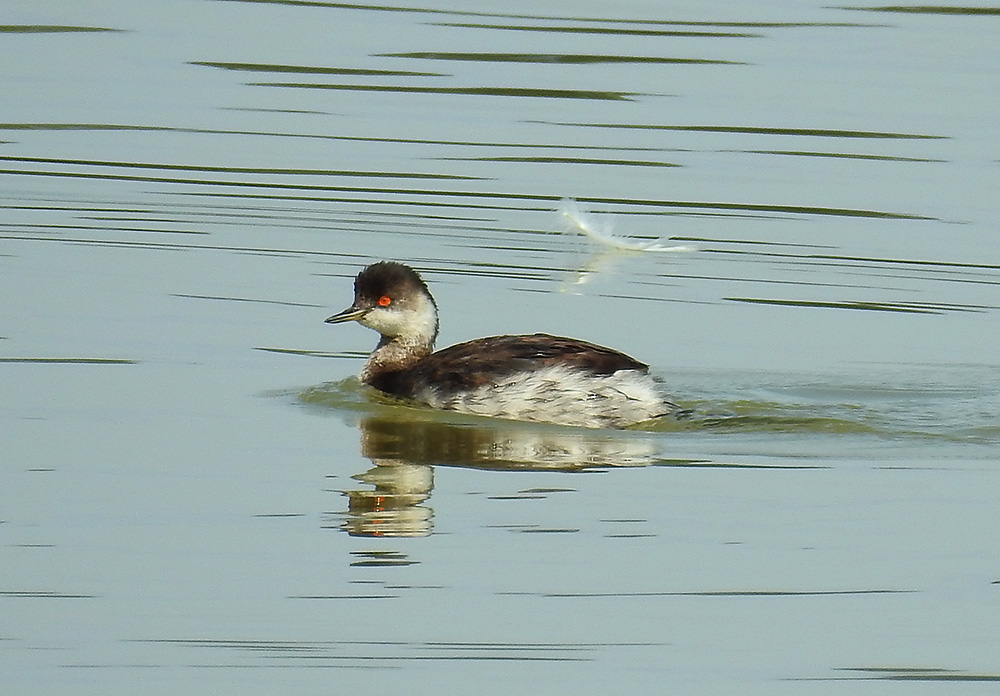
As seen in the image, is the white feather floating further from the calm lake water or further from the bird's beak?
the bird's beak

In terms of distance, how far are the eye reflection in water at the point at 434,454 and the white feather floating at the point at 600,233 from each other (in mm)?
2694

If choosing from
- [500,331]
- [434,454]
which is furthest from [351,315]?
[434,454]

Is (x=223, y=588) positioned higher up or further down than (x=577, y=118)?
further down

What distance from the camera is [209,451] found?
955 centimetres

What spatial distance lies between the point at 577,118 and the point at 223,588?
10561 mm

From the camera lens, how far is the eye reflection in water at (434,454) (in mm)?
8750

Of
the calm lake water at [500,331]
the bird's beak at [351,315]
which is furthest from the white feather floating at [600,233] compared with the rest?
the bird's beak at [351,315]

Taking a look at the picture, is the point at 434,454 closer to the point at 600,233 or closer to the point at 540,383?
the point at 540,383

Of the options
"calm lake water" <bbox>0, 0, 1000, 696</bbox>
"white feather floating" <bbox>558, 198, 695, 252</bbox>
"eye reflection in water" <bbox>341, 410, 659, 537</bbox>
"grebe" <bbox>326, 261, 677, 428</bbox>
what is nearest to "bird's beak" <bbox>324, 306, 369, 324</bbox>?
"calm lake water" <bbox>0, 0, 1000, 696</bbox>

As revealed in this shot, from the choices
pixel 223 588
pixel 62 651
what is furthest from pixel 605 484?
Result: pixel 62 651

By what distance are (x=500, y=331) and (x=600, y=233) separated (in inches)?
72.5

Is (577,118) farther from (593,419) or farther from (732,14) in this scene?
(593,419)

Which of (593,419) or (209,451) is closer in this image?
(209,451)

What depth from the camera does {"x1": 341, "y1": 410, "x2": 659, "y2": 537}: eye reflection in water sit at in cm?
875
